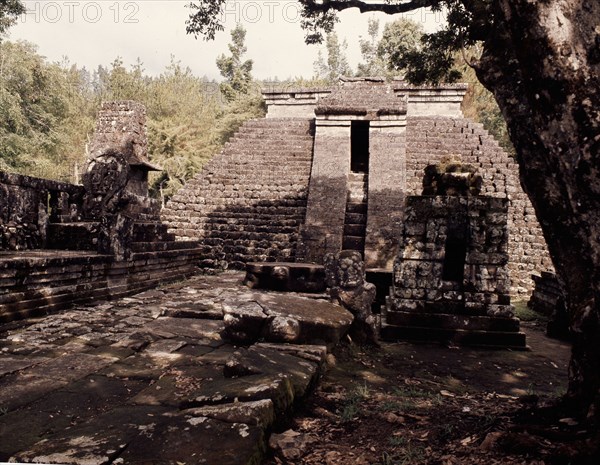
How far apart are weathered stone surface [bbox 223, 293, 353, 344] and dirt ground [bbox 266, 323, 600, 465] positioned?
397 millimetres

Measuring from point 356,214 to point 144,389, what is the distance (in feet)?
31.5

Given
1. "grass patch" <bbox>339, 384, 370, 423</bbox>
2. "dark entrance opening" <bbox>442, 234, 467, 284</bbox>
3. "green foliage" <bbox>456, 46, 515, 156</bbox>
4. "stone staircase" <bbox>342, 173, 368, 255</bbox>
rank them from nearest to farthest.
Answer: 1. "grass patch" <bbox>339, 384, 370, 423</bbox>
2. "dark entrance opening" <bbox>442, 234, 467, 284</bbox>
3. "stone staircase" <bbox>342, 173, 368, 255</bbox>
4. "green foliage" <bbox>456, 46, 515, 156</bbox>

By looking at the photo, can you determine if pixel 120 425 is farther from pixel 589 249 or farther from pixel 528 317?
pixel 528 317

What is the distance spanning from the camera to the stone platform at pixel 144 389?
6.01 ft

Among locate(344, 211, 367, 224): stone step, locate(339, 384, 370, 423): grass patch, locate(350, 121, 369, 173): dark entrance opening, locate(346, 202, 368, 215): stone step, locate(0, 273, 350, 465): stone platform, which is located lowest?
locate(339, 384, 370, 423): grass patch

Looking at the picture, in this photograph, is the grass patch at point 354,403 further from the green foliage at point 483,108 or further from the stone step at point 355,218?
the green foliage at point 483,108

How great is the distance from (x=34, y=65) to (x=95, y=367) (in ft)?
89.9

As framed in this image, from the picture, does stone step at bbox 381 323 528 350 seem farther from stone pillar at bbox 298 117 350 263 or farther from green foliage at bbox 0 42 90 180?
green foliage at bbox 0 42 90 180

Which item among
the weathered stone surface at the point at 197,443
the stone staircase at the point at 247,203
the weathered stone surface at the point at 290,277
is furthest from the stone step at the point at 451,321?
the stone staircase at the point at 247,203

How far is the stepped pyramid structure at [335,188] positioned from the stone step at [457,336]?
13.9ft

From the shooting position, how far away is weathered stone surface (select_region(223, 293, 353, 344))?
3.53 metres

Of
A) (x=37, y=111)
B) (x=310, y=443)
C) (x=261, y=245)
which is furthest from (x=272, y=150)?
(x=37, y=111)

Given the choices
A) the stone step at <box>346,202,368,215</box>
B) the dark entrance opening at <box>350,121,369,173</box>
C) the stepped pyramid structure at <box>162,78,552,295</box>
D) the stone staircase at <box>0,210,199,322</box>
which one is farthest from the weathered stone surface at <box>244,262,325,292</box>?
the dark entrance opening at <box>350,121,369,173</box>

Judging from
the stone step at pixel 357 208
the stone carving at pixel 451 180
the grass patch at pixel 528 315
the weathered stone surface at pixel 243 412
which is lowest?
the grass patch at pixel 528 315
